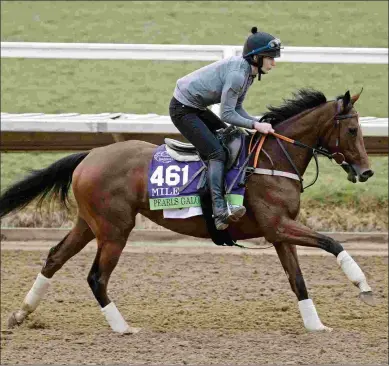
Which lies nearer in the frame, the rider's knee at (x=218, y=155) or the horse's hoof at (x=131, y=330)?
the rider's knee at (x=218, y=155)

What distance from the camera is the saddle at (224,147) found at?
309 inches

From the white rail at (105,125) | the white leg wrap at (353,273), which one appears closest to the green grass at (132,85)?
the white rail at (105,125)

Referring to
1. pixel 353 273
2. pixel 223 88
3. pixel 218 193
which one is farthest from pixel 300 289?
pixel 223 88

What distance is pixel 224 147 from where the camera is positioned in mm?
7844

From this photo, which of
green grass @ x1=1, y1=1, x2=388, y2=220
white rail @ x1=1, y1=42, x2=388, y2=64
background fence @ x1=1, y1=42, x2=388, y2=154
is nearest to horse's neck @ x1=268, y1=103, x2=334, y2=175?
background fence @ x1=1, y1=42, x2=388, y2=154

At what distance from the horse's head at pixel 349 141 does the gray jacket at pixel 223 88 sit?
619mm

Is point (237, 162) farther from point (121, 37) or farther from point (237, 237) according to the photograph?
point (121, 37)

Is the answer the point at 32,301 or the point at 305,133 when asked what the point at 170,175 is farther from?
the point at 32,301

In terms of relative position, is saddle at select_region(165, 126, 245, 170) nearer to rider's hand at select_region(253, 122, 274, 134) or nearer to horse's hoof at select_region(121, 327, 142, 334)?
rider's hand at select_region(253, 122, 274, 134)

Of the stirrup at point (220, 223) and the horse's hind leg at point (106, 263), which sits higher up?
the stirrup at point (220, 223)

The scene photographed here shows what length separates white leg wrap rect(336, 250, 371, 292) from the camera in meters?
7.41

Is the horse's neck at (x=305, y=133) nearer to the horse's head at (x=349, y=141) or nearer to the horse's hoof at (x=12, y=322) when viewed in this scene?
Answer: the horse's head at (x=349, y=141)

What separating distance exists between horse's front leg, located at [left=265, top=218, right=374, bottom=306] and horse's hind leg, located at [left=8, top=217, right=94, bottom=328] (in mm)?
1488

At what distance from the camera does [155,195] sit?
798 cm
